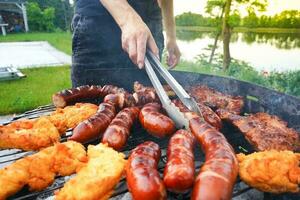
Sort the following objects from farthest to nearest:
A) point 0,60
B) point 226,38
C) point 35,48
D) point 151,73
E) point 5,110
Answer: point 35,48
point 0,60
point 226,38
point 5,110
point 151,73

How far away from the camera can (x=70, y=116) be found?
274 centimetres

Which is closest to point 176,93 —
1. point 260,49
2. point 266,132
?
point 266,132

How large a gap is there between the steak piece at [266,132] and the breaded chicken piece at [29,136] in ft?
5.16

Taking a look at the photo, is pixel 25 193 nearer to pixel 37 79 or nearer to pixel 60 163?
pixel 60 163

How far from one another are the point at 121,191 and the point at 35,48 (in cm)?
1990

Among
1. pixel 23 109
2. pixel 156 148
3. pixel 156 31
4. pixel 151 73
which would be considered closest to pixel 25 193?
pixel 156 148

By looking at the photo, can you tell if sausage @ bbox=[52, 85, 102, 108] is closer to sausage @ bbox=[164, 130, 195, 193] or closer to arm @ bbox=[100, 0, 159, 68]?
arm @ bbox=[100, 0, 159, 68]

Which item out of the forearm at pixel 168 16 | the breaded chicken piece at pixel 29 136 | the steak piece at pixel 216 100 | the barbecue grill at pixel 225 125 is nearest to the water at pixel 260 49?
the forearm at pixel 168 16

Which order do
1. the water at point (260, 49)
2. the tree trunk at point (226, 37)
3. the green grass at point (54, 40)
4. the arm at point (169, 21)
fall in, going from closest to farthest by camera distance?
the arm at point (169, 21)
the tree trunk at point (226, 37)
the water at point (260, 49)
the green grass at point (54, 40)

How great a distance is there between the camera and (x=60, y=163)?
2.09 m

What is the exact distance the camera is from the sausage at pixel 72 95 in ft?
10.1

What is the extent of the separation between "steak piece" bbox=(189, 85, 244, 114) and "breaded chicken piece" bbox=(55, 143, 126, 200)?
4.71ft

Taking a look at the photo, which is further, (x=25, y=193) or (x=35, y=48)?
(x=35, y=48)

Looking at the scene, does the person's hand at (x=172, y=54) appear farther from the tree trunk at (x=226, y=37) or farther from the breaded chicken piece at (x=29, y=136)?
the tree trunk at (x=226, y=37)
